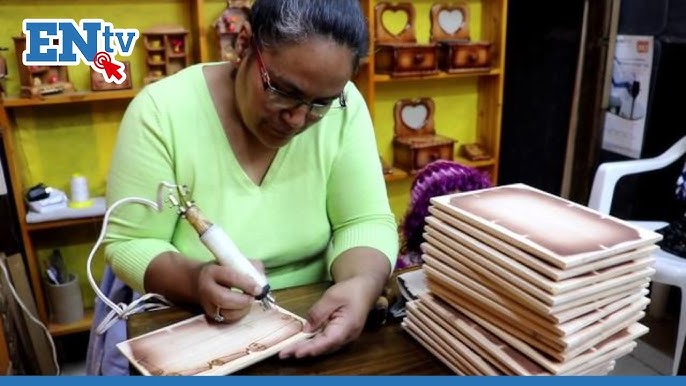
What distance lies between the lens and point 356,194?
1.21 metres

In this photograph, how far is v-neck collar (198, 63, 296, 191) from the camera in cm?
113

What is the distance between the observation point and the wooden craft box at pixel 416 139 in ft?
9.20

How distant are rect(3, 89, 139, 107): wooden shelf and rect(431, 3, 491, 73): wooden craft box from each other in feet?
4.54

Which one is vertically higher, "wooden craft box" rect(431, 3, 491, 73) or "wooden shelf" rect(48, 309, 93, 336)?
"wooden craft box" rect(431, 3, 491, 73)

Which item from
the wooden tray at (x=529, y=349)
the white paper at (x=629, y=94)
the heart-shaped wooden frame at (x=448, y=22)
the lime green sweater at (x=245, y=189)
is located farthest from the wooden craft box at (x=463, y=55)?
the wooden tray at (x=529, y=349)

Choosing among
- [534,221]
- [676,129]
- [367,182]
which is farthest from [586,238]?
[676,129]

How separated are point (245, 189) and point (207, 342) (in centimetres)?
35

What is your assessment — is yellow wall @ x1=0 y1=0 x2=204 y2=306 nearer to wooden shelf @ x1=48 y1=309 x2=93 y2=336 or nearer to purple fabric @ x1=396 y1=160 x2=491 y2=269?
wooden shelf @ x1=48 y1=309 x2=93 y2=336

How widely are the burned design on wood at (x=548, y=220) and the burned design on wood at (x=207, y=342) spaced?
12.9 inches

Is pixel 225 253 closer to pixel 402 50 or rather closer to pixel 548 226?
pixel 548 226

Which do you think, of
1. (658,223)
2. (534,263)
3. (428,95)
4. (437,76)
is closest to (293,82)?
(534,263)

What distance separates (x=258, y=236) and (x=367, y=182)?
0.25m

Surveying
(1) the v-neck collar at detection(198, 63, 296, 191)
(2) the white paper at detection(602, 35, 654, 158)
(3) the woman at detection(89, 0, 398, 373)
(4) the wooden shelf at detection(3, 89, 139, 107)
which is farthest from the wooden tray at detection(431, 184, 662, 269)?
(2) the white paper at detection(602, 35, 654, 158)

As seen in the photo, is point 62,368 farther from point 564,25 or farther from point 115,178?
point 564,25
